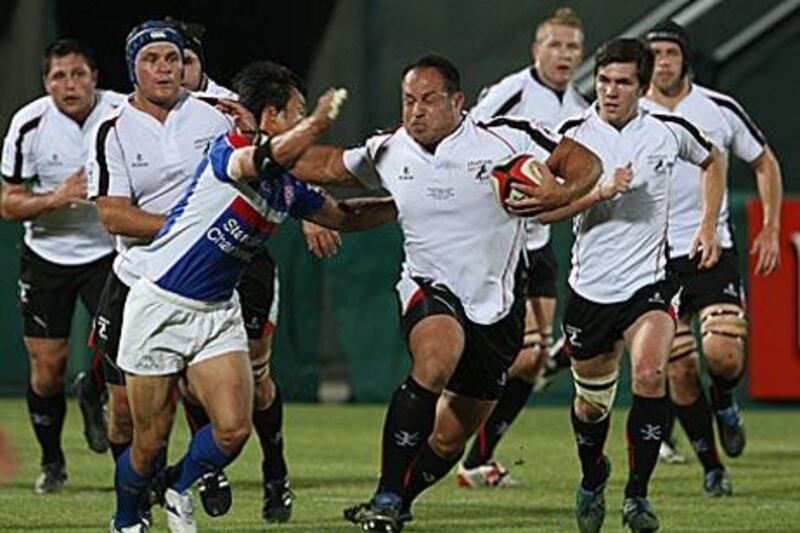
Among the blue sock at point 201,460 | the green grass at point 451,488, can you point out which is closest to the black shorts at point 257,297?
the green grass at point 451,488

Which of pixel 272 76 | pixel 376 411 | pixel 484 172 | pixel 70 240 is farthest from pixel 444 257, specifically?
pixel 376 411

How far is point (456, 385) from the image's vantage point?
10.9 metres

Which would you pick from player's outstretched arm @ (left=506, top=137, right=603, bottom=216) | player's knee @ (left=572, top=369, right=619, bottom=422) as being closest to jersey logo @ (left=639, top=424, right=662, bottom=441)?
player's knee @ (left=572, top=369, right=619, bottom=422)

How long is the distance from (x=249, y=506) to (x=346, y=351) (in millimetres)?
7532

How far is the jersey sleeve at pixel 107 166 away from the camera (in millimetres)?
10805

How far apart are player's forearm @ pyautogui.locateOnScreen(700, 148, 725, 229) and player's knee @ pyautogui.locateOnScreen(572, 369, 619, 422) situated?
117cm

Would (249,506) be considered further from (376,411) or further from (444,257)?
(376,411)

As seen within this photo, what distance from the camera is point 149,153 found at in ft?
35.9

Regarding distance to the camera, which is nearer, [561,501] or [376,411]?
[561,501]

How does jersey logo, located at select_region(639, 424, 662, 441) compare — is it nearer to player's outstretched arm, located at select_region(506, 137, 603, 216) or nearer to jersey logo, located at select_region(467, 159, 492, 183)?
player's outstretched arm, located at select_region(506, 137, 603, 216)

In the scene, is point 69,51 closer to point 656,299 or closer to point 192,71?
point 192,71

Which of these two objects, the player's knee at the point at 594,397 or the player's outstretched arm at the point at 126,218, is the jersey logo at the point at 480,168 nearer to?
the player's knee at the point at 594,397

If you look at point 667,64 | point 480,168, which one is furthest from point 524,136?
point 667,64

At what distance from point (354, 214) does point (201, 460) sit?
1.31 metres
